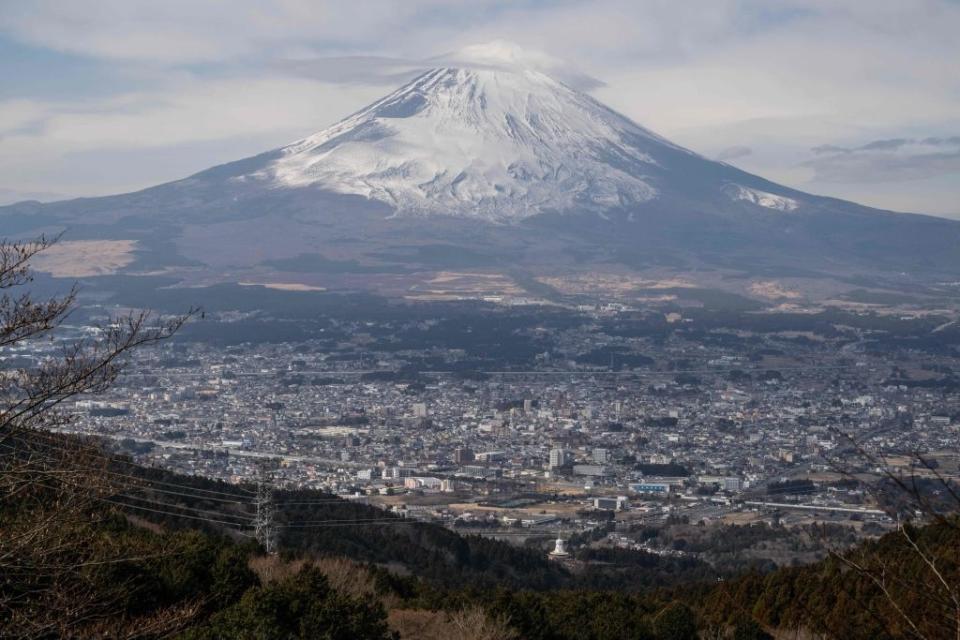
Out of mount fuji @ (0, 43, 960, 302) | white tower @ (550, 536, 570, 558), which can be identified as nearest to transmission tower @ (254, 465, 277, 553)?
white tower @ (550, 536, 570, 558)

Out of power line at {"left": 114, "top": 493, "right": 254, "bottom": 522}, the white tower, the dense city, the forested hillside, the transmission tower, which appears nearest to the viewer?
the forested hillside

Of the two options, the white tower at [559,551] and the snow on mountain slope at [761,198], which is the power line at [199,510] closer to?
the white tower at [559,551]

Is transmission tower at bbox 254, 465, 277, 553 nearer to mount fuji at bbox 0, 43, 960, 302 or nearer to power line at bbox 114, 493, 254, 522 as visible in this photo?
power line at bbox 114, 493, 254, 522

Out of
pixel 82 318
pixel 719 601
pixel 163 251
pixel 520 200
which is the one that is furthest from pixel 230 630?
pixel 520 200

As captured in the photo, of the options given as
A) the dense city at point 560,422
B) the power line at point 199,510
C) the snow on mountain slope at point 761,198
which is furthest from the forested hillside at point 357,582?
Answer: the snow on mountain slope at point 761,198

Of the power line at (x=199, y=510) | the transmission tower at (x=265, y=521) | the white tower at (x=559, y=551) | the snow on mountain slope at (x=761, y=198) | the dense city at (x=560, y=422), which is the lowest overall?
the dense city at (x=560, y=422)

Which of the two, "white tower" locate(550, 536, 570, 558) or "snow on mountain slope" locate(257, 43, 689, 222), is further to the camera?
"snow on mountain slope" locate(257, 43, 689, 222)

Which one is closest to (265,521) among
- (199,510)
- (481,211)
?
(199,510)

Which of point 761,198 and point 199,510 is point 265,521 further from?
point 761,198
